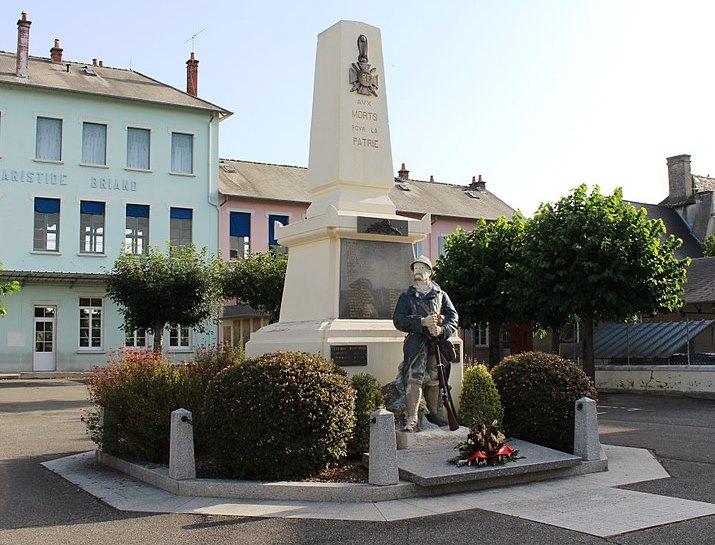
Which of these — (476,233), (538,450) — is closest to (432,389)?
(538,450)

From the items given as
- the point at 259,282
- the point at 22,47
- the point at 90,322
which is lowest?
the point at 90,322

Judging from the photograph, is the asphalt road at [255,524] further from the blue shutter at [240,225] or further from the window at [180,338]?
the blue shutter at [240,225]

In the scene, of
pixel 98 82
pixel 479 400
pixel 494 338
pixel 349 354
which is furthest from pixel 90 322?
pixel 479 400

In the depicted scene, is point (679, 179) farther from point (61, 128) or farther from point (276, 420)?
point (276, 420)

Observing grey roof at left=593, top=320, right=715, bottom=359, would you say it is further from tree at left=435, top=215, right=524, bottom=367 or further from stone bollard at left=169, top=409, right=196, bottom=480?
stone bollard at left=169, top=409, right=196, bottom=480

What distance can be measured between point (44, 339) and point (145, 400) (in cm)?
2558

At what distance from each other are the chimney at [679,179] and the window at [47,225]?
119 ft

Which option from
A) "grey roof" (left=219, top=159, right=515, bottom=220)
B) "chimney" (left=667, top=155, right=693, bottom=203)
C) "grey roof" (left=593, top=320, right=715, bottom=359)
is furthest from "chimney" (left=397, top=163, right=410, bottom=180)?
"grey roof" (left=593, top=320, right=715, bottom=359)

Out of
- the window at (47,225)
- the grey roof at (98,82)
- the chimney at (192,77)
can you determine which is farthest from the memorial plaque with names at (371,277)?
the chimney at (192,77)

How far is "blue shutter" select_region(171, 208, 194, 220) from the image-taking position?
36.2m

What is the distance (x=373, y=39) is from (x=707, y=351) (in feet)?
65.2

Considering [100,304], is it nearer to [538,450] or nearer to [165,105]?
[165,105]

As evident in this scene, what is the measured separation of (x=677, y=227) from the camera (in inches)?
1925

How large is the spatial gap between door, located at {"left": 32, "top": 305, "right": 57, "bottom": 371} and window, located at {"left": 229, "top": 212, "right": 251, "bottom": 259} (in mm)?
8470
